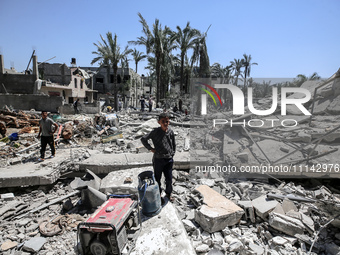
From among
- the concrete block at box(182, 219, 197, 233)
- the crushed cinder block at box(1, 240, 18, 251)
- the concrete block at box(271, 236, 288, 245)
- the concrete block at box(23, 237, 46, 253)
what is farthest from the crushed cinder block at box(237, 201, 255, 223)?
the crushed cinder block at box(1, 240, 18, 251)

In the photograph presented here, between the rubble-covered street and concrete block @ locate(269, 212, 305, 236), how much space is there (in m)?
0.02

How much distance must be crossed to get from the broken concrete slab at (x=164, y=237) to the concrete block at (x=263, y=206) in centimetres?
140

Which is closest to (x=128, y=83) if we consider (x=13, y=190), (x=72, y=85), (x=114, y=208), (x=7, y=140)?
(x=72, y=85)

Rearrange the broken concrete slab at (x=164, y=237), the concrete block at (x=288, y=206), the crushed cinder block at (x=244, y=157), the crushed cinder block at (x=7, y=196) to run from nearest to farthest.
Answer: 1. the broken concrete slab at (x=164, y=237)
2. the concrete block at (x=288, y=206)
3. the crushed cinder block at (x=7, y=196)
4. the crushed cinder block at (x=244, y=157)

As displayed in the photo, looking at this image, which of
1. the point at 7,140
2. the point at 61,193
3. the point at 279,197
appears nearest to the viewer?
the point at 279,197

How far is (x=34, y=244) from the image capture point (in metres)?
3.15

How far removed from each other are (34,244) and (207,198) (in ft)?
9.84

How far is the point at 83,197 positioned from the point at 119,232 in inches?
66.6

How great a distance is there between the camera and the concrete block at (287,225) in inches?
124

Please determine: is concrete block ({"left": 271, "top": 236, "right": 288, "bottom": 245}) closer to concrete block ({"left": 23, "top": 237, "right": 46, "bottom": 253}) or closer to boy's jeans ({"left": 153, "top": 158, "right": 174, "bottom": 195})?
boy's jeans ({"left": 153, "top": 158, "right": 174, "bottom": 195})

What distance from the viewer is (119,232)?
2.73m

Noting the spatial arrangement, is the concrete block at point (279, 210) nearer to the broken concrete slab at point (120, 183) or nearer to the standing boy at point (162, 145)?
the standing boy at point (162, 145)

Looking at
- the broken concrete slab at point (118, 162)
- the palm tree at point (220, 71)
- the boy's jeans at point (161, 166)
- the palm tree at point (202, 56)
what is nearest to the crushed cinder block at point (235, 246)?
the boy's jeans at point (161, 166)

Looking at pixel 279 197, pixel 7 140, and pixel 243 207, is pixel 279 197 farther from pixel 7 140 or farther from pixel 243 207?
pixel 7 140
